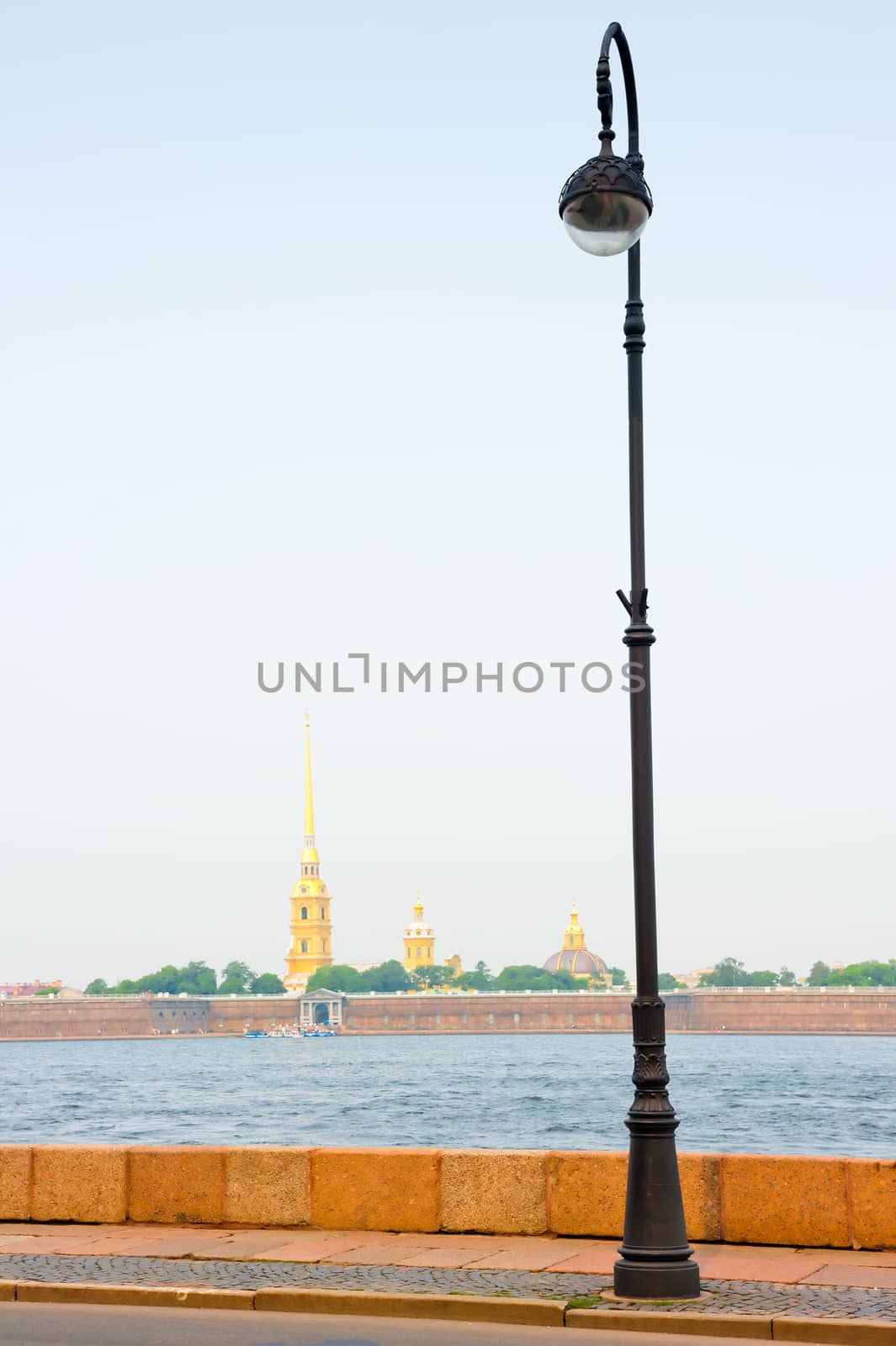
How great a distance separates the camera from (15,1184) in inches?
515

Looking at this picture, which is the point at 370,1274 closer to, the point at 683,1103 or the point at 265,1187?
the point at 265,1187

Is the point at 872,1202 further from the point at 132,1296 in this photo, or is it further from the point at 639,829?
the point at 132,1296

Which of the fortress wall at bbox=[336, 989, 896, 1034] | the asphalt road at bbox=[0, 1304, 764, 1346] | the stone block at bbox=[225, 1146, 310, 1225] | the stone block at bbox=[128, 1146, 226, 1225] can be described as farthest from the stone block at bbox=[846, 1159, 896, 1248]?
the fortress wall at bbox=[336, 989, 896, 1034]

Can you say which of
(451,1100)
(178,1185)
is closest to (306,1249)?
(178,1185)

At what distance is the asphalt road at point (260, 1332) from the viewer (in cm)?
885

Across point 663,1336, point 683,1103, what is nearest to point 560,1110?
point 683,1103

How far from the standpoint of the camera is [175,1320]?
962 centimetres

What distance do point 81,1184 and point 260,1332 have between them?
4200 mm

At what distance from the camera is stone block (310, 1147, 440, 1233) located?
12.1 meters

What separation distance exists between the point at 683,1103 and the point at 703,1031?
106 m

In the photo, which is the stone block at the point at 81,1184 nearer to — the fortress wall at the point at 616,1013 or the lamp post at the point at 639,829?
the lamp post at the point at 639,829

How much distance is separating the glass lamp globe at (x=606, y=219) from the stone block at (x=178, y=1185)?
735 cm

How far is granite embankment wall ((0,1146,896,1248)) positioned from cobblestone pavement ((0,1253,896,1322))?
1.35 metres

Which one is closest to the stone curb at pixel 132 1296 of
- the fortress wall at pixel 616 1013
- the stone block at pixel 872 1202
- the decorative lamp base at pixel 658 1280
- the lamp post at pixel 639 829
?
the decorative lamp base at pixel 658 1280
